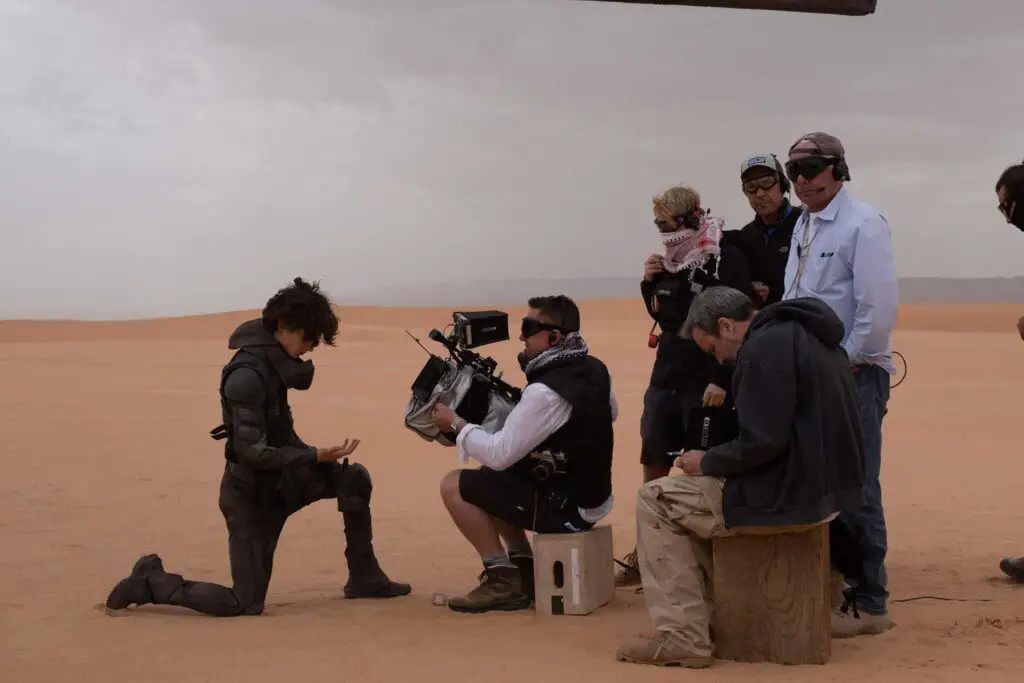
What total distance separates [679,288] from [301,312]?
1895 millimetres

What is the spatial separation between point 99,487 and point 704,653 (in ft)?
24.0

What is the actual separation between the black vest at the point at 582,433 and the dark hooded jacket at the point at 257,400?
1.21m

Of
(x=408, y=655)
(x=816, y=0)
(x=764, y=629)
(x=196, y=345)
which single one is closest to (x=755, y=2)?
(x=816, y=0)

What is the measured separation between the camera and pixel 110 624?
591 centimetres

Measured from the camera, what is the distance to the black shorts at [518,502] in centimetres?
581

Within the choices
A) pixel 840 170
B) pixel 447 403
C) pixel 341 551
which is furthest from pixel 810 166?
pixel 341 551

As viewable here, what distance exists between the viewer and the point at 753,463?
15.3ft

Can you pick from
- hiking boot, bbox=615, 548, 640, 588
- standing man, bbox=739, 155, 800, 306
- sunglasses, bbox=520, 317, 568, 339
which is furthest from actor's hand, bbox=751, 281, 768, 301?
hiking boot, bbox=615, 548, 640, 588

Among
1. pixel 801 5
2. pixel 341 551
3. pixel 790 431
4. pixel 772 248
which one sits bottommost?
pixel 341 551

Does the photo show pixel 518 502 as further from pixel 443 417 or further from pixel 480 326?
pixel 480 326

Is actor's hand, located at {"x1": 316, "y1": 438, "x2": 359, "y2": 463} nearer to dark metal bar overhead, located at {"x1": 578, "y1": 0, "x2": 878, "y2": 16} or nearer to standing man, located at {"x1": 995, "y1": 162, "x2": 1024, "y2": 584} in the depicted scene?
dark metal bar overhead, located at {"x1": 578, "y1": 0, "x2": 878, "y2": 16}

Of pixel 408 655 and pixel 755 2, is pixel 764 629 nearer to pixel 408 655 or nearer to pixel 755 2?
pixel 408 655

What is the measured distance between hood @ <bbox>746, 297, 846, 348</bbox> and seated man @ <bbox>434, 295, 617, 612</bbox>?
114 cm

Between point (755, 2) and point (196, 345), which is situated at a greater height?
point (755, 2)
